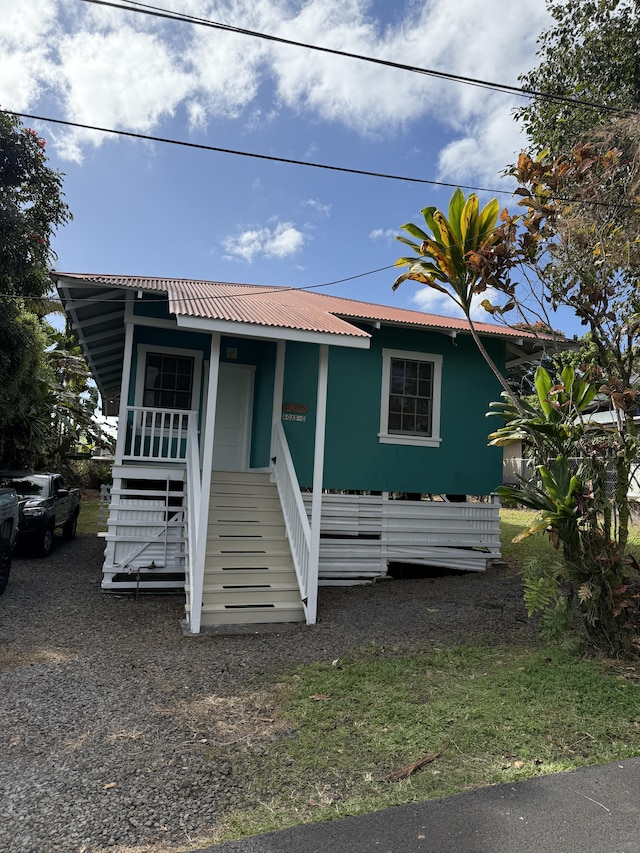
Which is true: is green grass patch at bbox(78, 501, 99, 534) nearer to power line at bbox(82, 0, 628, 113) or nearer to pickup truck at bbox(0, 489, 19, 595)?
pickup truck at bbox(0, 489, 19, 595)

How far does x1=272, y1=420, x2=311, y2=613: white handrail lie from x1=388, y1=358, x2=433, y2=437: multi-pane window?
2343 millimetres

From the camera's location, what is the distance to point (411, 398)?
10.7 meters

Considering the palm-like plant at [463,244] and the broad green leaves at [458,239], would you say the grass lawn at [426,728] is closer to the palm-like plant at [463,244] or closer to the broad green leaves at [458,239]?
the palm-like plant at [463,244]

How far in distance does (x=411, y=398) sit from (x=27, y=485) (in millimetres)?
7688

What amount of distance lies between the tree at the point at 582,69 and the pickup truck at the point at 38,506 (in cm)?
1144

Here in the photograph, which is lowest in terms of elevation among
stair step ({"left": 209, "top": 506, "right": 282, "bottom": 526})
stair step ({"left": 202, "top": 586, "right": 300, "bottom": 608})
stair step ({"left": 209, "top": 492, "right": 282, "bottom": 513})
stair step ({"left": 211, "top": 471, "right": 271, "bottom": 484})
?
stair step ({"left": 202, "top": 586, "right": 300, "bottom": 608})

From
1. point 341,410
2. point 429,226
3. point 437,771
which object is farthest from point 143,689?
point 341,410

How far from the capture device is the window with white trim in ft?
34.4

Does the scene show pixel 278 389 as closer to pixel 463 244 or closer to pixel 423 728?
pixel 463 244

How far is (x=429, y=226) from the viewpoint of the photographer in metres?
6.34

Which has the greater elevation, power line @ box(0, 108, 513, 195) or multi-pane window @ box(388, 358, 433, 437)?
power line @ box(0, 108, 513, 195)

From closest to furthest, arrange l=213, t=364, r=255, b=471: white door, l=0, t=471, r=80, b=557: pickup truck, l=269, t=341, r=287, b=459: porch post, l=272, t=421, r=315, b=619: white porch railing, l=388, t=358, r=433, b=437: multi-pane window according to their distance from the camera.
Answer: l=272, t=421, r=315, b=619: white porch railing
l=269, t=341, r=287, b=459: porch post
l=388, t=358, r=433, b=437: multi-pane window
l=213, t=364, r=255, b=471: white door
l=0, t=471, r=80, b=557: pickup truck

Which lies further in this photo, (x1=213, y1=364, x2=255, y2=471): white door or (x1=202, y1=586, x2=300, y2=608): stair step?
(x1=213, y1=364, x2=255, y2=471): white door

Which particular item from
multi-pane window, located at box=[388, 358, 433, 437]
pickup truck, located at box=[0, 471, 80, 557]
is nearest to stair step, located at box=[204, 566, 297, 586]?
multi-pane window, located at box=[388, 358, 433, 437]
